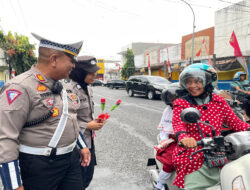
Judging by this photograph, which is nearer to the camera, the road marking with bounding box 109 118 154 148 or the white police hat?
the white police hat

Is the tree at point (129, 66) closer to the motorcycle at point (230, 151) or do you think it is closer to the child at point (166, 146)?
the child at point (166, 146)

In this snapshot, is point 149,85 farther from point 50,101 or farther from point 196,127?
point 50,101

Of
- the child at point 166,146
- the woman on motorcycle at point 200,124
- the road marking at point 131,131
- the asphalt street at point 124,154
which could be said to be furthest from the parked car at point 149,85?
the woman on motorcycle at point 200,124

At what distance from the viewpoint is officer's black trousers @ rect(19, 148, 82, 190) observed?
4.72 ft

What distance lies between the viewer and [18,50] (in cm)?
1543

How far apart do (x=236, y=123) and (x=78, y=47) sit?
153 cm

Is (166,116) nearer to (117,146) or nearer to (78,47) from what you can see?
(78,47)

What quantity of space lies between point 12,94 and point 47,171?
0.58 metres

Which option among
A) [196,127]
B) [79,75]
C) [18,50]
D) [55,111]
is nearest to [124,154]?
[79,75]

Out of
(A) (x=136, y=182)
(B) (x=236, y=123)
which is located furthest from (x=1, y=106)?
(A) (x=136, y=182)

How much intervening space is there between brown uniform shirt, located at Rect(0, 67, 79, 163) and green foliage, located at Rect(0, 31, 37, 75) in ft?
50.8

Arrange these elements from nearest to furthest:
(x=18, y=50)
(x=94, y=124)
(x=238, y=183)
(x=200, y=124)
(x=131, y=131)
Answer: (x=238, y=183), (x=200, y=124), (x=94, y=124), (x=131, y=131), (x=18, y=50)

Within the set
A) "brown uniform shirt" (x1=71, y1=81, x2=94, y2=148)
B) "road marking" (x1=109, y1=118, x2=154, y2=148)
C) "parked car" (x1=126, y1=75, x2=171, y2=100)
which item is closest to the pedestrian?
"brown uniform shirt" (x1=71, y1=81, x2=94, y2=148)

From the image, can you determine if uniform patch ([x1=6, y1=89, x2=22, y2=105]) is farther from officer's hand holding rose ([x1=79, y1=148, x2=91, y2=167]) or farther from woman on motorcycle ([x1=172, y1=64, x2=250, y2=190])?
woman on motorcycle ([x1=172, y1=64, x2=250, y2=190])
